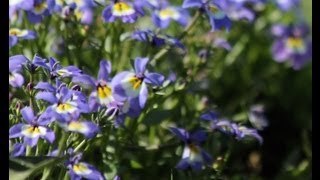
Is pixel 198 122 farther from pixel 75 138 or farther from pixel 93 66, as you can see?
pixel 75 138

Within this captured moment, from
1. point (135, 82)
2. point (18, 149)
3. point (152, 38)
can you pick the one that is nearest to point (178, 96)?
point (152, 38)

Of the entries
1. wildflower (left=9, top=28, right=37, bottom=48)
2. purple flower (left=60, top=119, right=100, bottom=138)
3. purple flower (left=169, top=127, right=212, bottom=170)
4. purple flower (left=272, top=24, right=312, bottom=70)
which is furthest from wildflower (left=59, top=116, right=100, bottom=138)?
purple flower (left=272, top=24, right=312, bottom=70)

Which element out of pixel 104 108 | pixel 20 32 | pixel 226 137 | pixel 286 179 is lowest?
pixel 286 179

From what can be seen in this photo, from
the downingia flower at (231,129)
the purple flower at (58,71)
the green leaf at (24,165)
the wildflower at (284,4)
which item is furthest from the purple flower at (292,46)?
the green leaf at (24,165)
